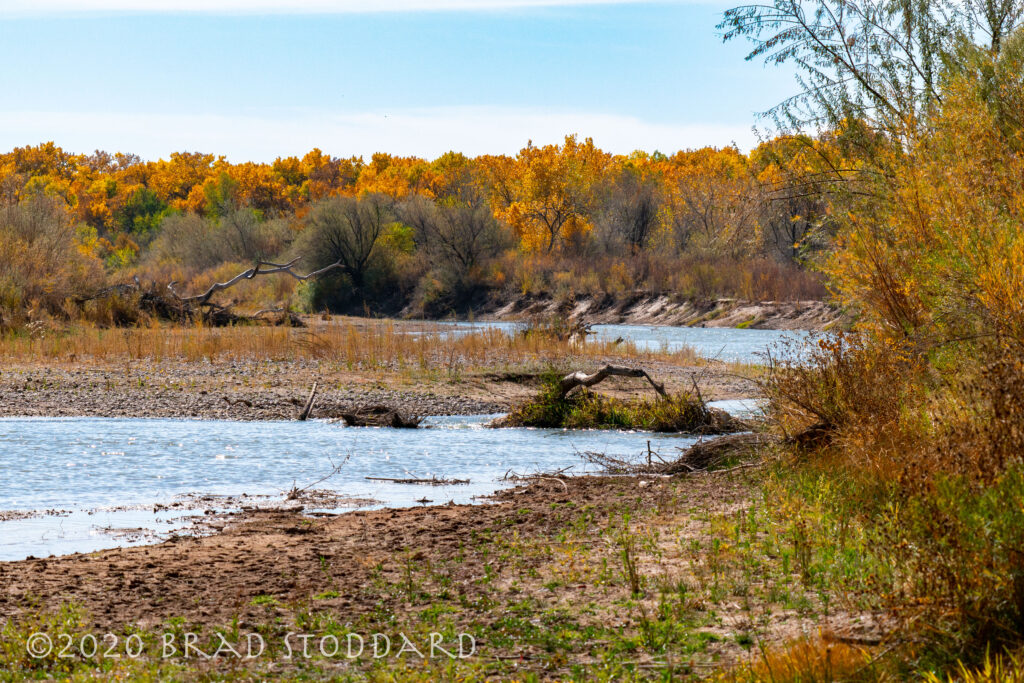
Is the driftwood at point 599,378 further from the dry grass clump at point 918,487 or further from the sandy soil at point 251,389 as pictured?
the dry grass clump at point 918,487

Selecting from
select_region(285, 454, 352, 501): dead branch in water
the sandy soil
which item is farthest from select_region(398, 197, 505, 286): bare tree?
select_region(285, 454, 352, 501): dead branch in water

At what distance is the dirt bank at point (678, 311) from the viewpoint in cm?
4588

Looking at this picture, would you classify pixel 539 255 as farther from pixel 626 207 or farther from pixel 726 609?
pixel 726 609

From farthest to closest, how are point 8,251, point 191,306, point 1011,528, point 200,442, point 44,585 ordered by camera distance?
1. point 191,306
2. point 8,251
3. point 200,442
4. point 44,585
5. point 1011,528

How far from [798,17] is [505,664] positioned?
13.7 meters

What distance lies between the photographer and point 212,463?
13.4 m

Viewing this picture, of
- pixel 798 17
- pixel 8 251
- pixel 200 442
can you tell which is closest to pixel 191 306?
pixel 8 251

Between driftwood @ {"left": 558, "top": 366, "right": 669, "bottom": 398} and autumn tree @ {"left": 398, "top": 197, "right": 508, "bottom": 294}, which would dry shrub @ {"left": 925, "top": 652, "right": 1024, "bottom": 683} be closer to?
driftwood @ {"left": 558, "top": 366, "right": 669, "bottom": 398}

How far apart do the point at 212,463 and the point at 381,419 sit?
4.77 meters

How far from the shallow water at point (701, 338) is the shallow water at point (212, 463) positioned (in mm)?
11099

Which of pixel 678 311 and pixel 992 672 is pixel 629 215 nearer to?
pixel 678 311

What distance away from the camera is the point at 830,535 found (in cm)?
740

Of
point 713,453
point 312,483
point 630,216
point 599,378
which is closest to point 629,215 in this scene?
point 630,216

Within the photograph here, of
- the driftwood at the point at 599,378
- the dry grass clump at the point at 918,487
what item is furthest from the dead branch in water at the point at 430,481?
the driftwood at the point at 599,378
